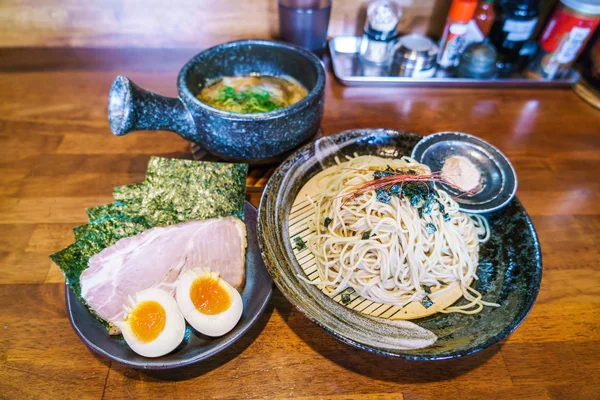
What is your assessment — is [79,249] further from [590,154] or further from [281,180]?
[590,154]

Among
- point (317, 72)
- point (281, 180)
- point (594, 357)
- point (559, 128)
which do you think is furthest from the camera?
point (559, 128)

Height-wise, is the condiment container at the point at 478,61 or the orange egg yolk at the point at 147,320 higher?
the condiment container at the point at 478,61

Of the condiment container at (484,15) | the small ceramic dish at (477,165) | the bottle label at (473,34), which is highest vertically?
the condiment container at (484,15)

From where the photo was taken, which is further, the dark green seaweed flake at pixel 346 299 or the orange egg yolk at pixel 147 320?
the dark green seaweed flake at pixel 346 299

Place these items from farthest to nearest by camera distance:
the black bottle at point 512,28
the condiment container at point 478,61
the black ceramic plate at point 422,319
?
1. the condiment container at point 478,61
2. the black bottle at point 512,28
3. the black ceramic plate at point 422,319

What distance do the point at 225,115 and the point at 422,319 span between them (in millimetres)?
1135

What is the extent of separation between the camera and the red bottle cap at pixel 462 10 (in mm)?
2359

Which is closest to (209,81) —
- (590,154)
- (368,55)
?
(368,55)

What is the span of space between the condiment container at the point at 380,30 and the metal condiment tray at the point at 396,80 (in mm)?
75

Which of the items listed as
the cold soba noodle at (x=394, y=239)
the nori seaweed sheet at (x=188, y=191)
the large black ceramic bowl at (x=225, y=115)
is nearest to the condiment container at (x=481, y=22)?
the large black ceramic bowl at (x=225, y=115)

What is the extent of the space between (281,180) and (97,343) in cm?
92

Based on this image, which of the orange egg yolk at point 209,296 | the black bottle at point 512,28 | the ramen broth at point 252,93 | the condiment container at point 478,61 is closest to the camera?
the orange egg yolk at point 209,296

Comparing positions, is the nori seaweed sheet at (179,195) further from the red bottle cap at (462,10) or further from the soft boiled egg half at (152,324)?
the red bottle cap at (462,10)

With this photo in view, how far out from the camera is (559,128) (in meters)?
2.44
